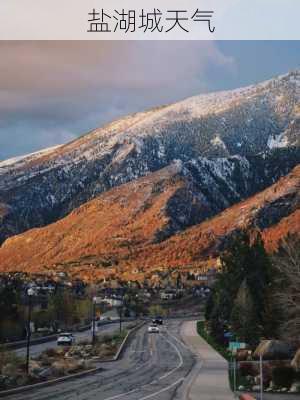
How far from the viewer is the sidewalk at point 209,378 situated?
3635 cm

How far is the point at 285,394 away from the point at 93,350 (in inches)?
1668

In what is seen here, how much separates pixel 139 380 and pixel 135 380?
0.78ft

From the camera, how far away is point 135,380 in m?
45.9

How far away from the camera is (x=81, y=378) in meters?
45.4

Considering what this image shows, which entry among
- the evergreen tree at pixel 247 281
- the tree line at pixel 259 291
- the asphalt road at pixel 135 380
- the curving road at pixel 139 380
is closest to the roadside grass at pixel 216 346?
the tree line at pixel 259 291

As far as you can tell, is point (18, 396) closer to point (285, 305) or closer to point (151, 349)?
point (285, 305)

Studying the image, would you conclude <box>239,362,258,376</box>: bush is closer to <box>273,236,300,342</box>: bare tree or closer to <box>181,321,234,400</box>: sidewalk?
<box>181,321,234,400</box>: sidewalk

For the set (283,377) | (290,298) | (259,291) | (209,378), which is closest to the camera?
(283,377)

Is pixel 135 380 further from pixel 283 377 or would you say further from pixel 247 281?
pixel 247 281

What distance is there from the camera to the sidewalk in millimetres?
36353

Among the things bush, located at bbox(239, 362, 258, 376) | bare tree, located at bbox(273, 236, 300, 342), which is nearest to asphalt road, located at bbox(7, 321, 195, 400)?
bush, located at bbox(239, 362, 258, 376)

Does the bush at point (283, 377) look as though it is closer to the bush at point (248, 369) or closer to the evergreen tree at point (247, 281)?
the bush at point (248, 369)

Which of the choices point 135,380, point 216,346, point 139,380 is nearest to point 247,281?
point 216,346

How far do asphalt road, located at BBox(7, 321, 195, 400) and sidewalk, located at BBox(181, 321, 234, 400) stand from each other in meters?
0.81
